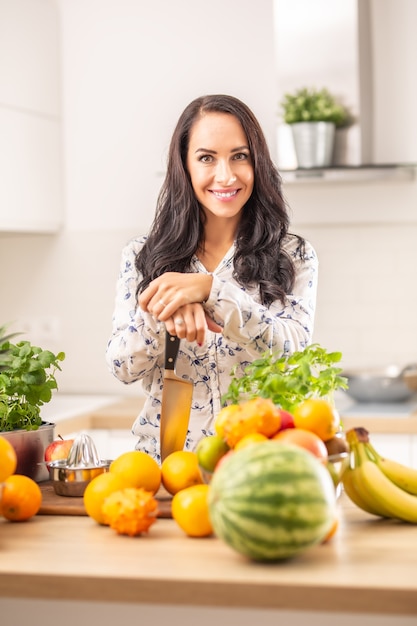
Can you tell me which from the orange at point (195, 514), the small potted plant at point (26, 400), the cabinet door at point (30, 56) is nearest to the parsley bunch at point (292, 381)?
the orange at point (195, 514)

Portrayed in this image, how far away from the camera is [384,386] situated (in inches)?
125

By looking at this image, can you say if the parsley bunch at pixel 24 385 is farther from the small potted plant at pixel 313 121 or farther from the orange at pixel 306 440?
the small potted plant at pixel 313 121

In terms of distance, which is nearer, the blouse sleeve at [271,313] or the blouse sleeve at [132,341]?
the blouse sleeve at [271,313]

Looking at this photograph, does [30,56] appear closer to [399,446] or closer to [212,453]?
[399,446]

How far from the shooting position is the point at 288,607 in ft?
3.51

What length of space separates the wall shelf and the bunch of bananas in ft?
6.71

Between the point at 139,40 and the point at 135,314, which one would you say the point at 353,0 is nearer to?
the point at 139,40

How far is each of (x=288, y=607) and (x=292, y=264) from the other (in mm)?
1097

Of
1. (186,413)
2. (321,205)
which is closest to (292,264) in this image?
(186,413)

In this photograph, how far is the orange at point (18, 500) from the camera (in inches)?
54.8

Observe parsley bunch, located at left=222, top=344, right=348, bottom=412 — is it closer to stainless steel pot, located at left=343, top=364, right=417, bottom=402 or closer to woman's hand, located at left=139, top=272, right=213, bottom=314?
woman's hand, located at left=139, top=272, right=213, bottom=314

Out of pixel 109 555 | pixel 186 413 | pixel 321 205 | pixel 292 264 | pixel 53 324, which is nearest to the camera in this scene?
pixel 109 555

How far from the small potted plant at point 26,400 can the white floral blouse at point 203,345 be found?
241mm

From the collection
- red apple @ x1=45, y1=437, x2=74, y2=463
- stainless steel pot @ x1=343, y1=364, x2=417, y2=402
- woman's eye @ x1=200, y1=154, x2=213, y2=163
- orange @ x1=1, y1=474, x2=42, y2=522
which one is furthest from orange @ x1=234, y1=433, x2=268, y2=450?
stainless steel pot @ x1=343, y1=364, x2=417, y2=402
